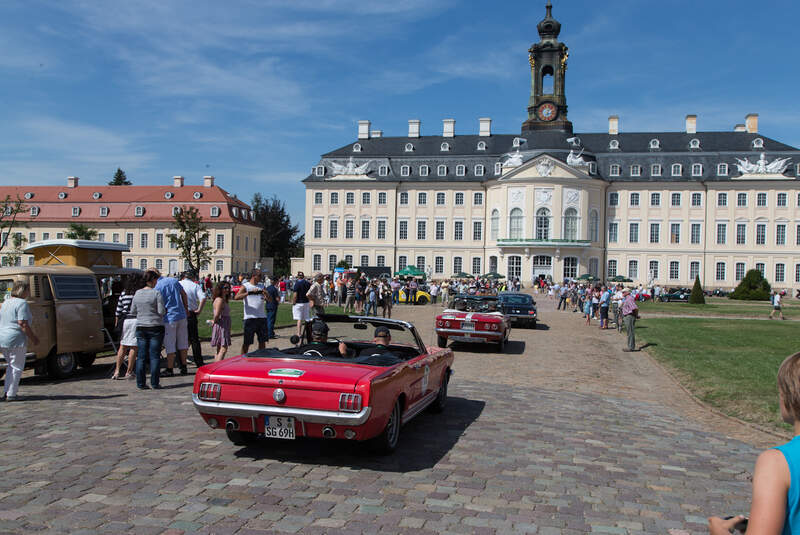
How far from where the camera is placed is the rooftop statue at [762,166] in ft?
224

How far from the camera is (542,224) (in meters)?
68.7

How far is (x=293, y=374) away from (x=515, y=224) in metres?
65.3

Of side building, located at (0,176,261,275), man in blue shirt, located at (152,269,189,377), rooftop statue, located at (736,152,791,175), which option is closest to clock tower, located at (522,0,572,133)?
rooftop statue, located at (736,152,791,175)

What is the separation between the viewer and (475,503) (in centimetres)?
515

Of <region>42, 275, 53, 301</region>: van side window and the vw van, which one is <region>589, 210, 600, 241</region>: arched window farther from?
<region>42, 275, 53, 301</region>: van side window

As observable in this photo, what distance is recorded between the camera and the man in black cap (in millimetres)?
7457

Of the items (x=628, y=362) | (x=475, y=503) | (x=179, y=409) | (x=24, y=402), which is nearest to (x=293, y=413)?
(x=475, y=503)

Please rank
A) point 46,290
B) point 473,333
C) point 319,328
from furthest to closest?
1. point 473,333
2. point 46,290
3. point 319,328

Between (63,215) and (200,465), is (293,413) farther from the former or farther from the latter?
(63,215)

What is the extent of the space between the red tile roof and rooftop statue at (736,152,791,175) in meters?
56.2

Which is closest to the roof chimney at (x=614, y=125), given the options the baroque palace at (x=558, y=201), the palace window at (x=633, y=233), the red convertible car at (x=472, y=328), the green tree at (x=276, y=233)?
the baroque palace at (x=558, y=201)

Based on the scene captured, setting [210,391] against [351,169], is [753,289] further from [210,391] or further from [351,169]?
[210,391]

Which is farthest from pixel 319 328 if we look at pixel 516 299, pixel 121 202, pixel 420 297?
pixel 121 202

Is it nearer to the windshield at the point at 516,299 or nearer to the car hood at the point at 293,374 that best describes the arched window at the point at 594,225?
the windshield at the point at 516,299
